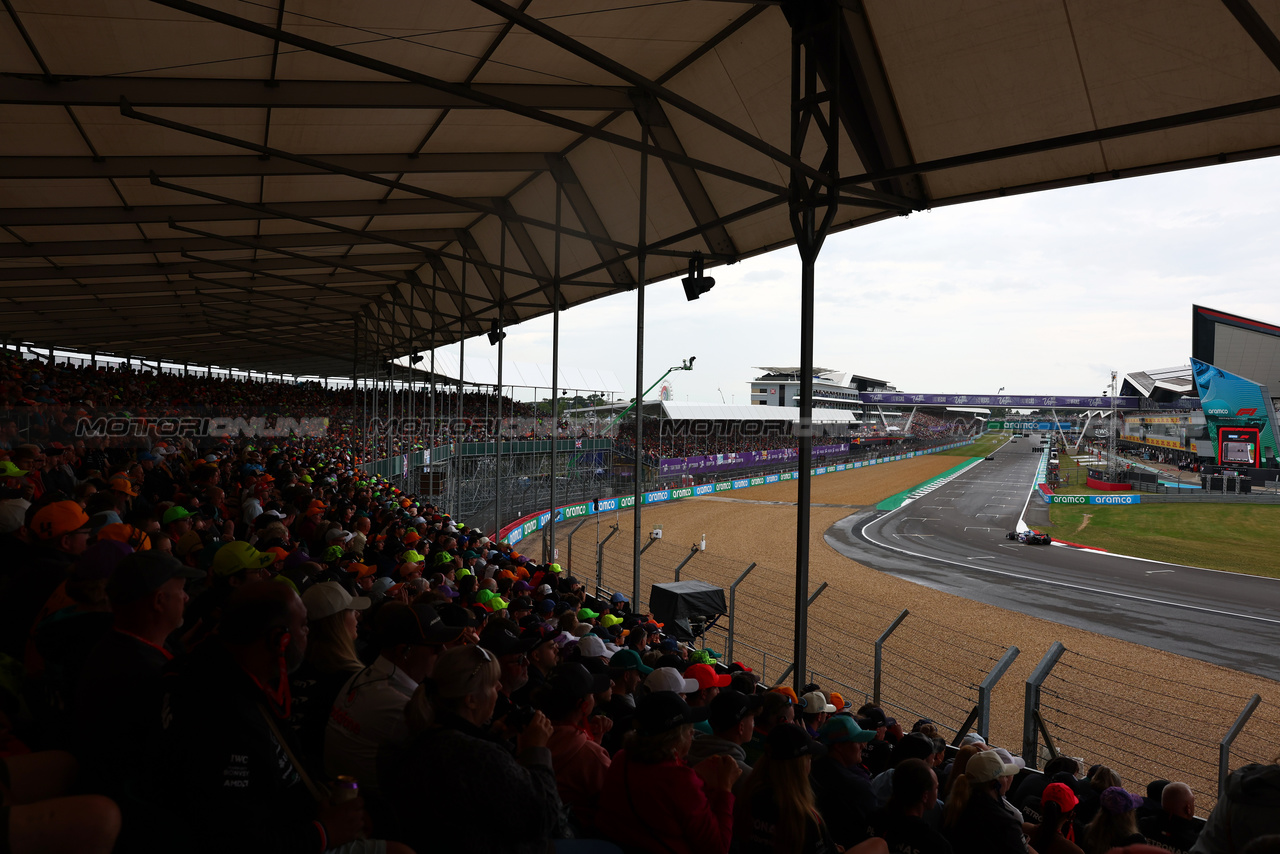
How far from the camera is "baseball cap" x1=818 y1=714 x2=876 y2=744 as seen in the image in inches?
114

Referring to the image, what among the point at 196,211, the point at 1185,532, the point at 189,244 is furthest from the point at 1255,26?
the point at 1185,532

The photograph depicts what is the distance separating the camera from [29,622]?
8.48 ft

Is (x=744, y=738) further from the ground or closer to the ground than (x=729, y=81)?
closer to the ground

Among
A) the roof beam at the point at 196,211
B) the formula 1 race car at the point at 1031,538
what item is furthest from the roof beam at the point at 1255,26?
the formula 1 race car at the point at 1031,538

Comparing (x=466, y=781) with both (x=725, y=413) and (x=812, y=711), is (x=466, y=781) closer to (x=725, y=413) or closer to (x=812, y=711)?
(x=812, y=711)

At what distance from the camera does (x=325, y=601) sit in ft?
8.59

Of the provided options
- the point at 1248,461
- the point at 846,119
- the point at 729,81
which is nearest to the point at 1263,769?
the point at 846,119

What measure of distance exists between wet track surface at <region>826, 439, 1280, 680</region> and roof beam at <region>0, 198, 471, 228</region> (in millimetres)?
15702

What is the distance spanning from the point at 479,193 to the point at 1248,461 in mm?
47832

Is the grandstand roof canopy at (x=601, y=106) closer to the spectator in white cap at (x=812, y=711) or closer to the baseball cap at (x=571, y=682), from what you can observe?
the baseball cap at (x=571, y=682)

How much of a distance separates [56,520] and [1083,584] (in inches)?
899

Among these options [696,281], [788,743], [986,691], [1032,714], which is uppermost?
[696,281]

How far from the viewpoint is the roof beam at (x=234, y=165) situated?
8680mm

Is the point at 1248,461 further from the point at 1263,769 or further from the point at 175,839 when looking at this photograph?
the point at 175,839
